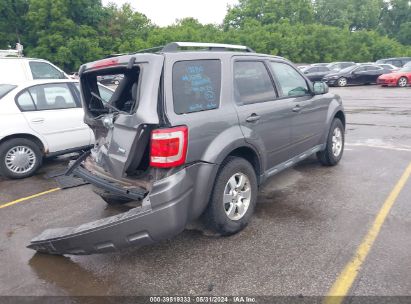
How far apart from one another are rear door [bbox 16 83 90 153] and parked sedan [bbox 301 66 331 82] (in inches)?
794

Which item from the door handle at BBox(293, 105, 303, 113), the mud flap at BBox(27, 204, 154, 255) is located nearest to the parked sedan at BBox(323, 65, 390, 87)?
the door handle at BBox(293, 105, 303, 113)

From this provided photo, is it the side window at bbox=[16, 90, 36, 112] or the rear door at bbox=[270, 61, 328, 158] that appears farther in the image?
the side window at bbox=[16, 90, 36, 112]

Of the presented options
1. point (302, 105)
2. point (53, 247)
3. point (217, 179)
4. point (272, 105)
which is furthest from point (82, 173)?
point (302, 105)

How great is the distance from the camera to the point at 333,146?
5664mm

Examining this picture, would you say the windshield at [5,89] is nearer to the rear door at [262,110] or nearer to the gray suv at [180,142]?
the gray suv at [180,142]

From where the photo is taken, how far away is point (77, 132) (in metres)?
6.16

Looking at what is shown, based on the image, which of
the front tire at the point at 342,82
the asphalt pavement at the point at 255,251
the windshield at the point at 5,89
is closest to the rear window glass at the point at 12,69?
the windshield at the point at 5,89

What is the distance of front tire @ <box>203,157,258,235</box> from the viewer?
337 centimetres

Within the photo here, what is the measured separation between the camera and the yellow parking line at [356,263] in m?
2.65

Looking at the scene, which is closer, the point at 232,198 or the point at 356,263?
the point at 356,263

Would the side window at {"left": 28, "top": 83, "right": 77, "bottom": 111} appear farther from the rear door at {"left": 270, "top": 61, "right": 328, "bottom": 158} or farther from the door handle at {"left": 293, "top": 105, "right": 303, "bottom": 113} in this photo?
the door handle at {"left": 293, "top": 105, "right": 303, "bottom": 113}

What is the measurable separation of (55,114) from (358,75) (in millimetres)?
20385

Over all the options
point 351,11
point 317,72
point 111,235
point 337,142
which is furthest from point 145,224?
point 351,11

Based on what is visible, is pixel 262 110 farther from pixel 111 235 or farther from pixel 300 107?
pixel 111 235
